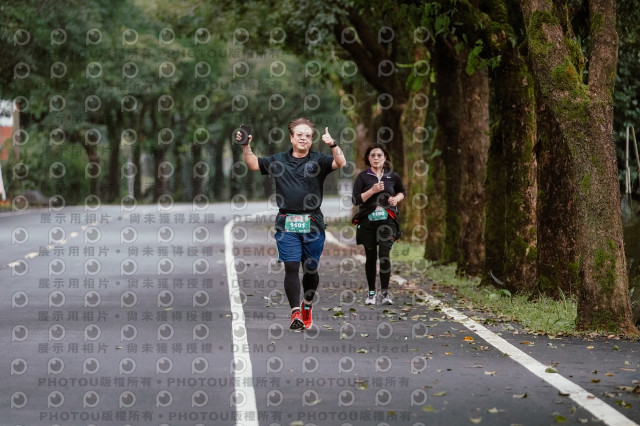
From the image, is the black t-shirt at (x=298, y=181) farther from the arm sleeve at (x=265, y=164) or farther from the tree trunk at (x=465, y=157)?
the tree trunk at (x=465, y=157)

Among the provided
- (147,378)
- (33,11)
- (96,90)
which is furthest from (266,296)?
(96,90)

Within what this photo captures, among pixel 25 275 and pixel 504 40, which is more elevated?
pixel 504 40

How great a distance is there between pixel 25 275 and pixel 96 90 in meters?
46.3

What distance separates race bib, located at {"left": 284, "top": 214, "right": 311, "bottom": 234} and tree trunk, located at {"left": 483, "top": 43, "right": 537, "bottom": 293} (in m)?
5.24

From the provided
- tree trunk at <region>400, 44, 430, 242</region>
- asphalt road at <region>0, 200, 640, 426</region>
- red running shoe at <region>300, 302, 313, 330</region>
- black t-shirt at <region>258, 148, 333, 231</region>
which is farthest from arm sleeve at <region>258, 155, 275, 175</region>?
tree trunk at <region>400, 44, 430, 242</region>

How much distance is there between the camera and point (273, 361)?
10625 mm

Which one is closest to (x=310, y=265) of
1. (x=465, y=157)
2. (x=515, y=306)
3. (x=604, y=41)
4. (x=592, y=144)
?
(x=592, y=144)

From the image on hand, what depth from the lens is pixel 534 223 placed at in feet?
57.3

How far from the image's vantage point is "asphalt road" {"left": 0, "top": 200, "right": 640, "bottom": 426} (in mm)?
8445

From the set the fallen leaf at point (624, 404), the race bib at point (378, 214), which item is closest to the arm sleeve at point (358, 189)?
the race bib at point (378, 214)

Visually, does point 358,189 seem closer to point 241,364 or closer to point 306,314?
point 306,314

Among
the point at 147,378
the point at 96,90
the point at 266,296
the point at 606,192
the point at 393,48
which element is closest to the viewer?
the point at 147,378

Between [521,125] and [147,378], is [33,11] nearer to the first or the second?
[521,125]

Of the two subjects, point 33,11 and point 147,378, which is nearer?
point 147,378
